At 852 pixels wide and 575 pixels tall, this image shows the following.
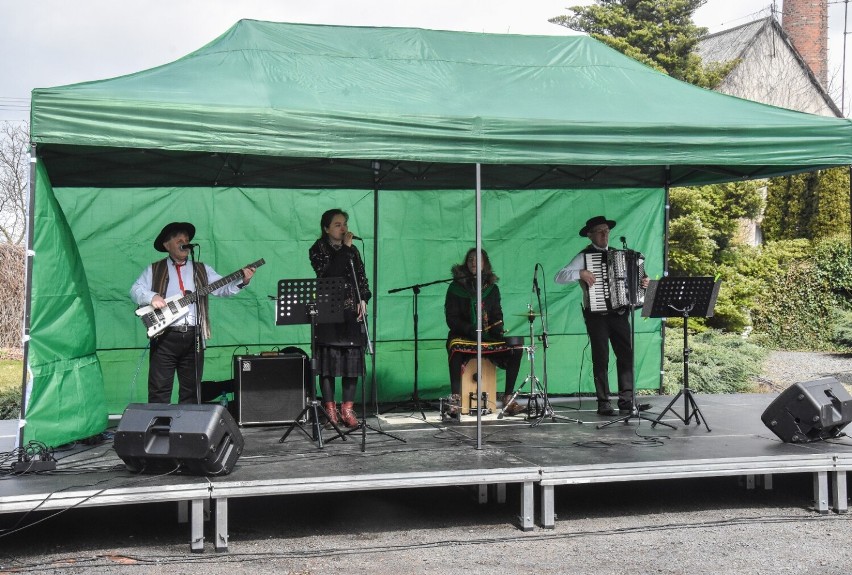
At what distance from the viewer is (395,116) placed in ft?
19.1

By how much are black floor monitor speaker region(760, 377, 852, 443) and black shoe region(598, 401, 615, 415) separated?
1.71 m

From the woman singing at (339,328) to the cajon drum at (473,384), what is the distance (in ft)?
3.89

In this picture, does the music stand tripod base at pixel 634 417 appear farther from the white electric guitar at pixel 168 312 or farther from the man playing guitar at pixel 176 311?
the white electric guitar at pixel 168 312

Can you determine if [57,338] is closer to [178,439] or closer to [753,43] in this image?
[178,439]

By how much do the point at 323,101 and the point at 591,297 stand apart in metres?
3.05

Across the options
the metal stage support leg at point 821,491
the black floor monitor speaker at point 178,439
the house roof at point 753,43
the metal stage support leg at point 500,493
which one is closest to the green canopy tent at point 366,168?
the black floor monitor speaker at point 178,439

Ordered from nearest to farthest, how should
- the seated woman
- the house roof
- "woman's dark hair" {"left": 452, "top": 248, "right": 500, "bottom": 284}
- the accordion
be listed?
the accordion
the seated woman
"woman's dark hair" {"left": 452, "top": 248, "right": 500, "bottom": 284}
the house roof

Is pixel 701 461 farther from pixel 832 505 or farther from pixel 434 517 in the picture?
pixel 434 517

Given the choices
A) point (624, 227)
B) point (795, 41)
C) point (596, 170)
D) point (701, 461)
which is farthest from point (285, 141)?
point (795, 41)

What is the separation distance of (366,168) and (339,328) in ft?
5.61

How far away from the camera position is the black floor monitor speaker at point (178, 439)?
512 centimetres

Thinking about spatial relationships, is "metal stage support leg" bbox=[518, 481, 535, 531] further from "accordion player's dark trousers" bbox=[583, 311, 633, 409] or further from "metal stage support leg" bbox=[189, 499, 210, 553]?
"accordion player's dark trousers" bbox=[583, 311, 633, 409]

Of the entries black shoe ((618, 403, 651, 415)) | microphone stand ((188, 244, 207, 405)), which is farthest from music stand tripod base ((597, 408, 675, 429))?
microphone stand ((188, 244, 207, 405))

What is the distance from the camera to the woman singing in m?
7.10
